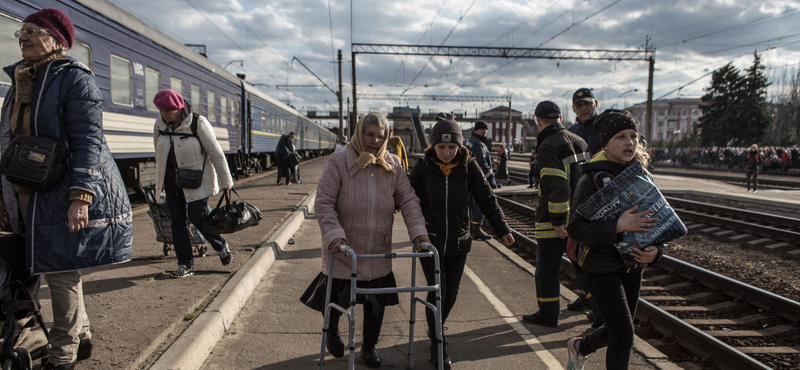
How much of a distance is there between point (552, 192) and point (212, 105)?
13124mm

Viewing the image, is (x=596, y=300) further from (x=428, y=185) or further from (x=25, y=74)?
(x=25, y=74)

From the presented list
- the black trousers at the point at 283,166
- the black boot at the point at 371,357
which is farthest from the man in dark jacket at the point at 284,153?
the black boot at the point at 371,357

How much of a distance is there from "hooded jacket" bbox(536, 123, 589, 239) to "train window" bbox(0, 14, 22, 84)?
267 inches

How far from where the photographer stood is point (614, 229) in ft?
9.70

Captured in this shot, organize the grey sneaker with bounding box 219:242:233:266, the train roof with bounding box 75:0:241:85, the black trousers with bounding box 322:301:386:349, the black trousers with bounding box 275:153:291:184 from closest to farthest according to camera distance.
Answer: the black trousers with bounding box 322:301:386:349 < the grey sneaker with bounding box 219:242:233:266 < the train roof with bounding box 75:0:241:85 < the black trousers with bounding box 275:153:291:184

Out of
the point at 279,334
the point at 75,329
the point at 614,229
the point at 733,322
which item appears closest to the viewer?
the point at 614,229

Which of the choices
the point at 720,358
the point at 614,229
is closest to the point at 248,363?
the point at 614,229

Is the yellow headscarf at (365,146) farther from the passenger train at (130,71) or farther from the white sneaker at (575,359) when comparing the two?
the passenger train at (130,71)

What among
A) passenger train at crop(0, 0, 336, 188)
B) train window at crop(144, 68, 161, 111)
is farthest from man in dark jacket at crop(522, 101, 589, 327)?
train window at crop(144, 68, 161, 111)

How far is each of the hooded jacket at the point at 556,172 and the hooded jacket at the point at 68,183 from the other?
309 centimetres

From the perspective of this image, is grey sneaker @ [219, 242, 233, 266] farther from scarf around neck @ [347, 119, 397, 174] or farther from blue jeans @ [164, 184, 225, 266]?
scarf around neck @ [347, 119, 397, 174]

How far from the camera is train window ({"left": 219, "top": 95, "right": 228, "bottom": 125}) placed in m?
16.3

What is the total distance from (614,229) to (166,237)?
5.02 metres

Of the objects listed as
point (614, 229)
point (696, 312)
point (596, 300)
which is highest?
point (614, 229)
